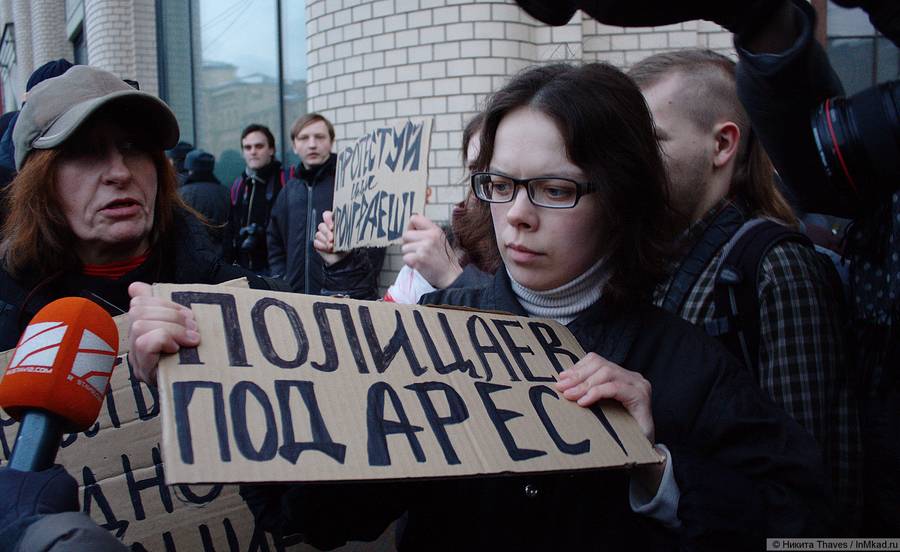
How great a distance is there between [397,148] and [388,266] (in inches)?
133

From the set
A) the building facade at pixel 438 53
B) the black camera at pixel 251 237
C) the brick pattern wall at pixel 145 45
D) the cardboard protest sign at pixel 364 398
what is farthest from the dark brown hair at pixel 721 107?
the brick pattern wall at pixel 145 45

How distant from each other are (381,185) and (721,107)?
141cm

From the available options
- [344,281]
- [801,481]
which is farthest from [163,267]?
[344,281]

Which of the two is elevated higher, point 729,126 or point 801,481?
point 729,126

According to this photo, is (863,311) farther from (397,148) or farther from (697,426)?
(397,148)

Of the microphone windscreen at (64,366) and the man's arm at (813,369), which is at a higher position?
the microphone windscreen at (64,366)

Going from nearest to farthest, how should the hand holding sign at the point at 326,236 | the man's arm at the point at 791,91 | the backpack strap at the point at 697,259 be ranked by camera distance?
the man's arm at the point at 791,91, the backpack strap at the point at 697,259, the hand holding sign at the point at 326,236

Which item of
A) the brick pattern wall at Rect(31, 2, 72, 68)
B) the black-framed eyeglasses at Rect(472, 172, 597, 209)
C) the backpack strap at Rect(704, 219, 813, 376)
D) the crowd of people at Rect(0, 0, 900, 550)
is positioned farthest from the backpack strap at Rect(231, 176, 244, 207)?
the brick pattern wall at Rect(31, 2, 72, 68)

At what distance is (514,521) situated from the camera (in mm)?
1408

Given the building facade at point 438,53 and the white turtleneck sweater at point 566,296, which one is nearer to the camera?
the white turtleneck sweater at point 566,296

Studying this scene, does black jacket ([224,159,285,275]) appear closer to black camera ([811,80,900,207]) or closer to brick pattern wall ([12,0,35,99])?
black camera ([811,80,900,207])

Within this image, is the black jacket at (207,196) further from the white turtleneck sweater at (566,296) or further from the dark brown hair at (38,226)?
the white turtleneck sweater at (566,296)

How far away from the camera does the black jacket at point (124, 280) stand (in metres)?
1.89

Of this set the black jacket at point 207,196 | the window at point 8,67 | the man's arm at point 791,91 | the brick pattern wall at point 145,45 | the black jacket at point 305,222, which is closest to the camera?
the man's arm at point 791,91
